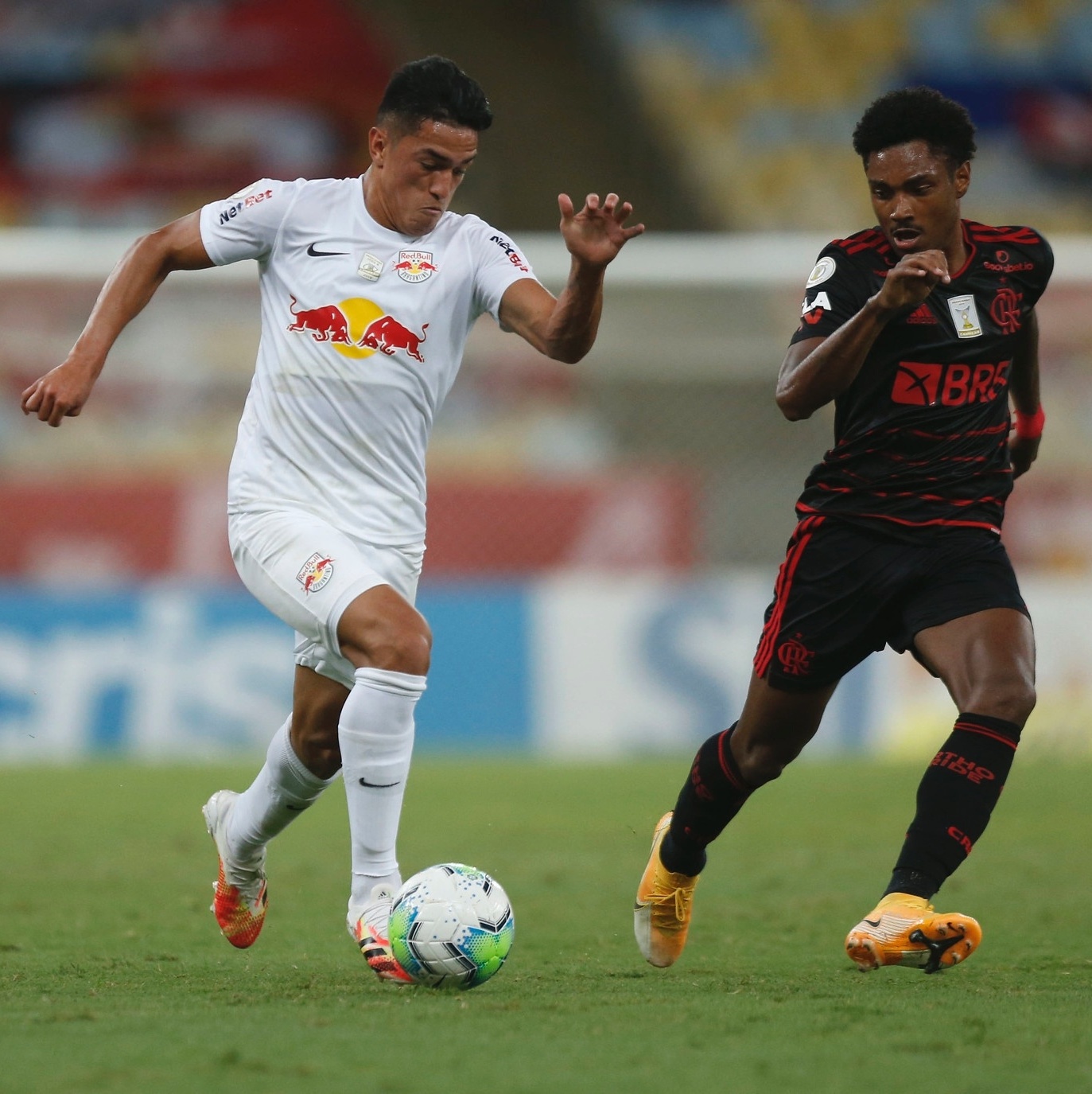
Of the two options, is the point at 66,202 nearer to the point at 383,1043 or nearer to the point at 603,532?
the point at 603,532

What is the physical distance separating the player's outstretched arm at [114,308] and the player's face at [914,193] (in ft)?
5.91

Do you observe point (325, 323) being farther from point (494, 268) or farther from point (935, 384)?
point (935, 384)

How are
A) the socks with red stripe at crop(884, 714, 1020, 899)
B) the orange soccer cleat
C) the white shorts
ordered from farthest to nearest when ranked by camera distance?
the white shorts, the socks with red stripe at crop(884, 714, 1020, 899), the orange soccer cleat

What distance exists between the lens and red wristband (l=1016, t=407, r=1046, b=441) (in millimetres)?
5352

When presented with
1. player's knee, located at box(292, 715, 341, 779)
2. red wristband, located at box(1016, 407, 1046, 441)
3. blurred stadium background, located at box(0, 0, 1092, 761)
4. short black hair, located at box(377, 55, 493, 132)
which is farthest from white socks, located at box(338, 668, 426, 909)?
blurred stadium background, located at box(0, 0, 1092, 761)

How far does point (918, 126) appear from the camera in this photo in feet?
15.0

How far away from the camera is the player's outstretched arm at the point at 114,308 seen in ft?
15.2

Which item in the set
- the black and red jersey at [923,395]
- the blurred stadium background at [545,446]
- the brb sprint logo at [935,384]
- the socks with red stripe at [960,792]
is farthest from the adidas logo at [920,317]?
the blurred stadium background at [545,446]

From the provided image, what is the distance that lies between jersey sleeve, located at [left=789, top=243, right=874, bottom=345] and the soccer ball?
158 cm

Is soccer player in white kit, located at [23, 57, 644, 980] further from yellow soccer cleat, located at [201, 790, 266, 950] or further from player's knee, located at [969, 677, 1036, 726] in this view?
player's knee, located at [969, 677, 1036, 726]

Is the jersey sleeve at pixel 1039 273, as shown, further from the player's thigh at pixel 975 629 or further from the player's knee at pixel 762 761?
the player's knee at pixel 762 761

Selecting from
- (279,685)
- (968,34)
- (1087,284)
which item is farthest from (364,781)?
(968,34)

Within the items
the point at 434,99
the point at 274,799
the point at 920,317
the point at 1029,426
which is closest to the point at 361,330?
the point at 434,99

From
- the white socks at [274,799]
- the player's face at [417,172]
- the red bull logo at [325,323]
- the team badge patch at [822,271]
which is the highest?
Result: the player's face at [417,172]
